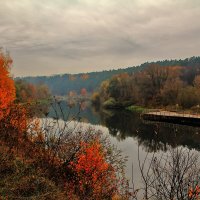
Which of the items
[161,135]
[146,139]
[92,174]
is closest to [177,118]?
[161,135]

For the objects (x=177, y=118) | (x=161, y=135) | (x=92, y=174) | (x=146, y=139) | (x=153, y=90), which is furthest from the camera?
(x=153, y=90)

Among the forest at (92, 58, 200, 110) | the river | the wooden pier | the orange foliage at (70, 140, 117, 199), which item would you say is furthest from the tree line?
the orange foliage at (70, 140, 117, 199)

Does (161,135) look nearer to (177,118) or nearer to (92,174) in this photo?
(177,118)

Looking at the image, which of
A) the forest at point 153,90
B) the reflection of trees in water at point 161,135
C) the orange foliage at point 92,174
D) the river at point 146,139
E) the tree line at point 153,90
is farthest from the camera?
the tree line at point 153,90

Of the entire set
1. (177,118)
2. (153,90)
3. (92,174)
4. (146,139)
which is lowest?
(146,139)

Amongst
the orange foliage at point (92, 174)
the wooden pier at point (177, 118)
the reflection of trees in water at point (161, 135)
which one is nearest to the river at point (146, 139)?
the reflection of trees in water at point (161, 135)

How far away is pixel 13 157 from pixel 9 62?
212 feet

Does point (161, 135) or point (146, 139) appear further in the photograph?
point (161, 135)

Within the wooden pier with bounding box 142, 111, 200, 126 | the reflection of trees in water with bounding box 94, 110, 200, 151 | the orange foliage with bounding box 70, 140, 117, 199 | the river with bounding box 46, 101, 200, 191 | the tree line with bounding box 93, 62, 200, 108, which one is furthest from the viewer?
the tree line with bounding box 93, 62, 200, 108

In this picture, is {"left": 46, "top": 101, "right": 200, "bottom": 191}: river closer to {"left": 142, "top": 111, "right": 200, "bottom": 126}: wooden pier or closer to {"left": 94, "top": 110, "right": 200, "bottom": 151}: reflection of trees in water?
{"left": 94, "top": 110, "right": 200, "bottom": 151}: reflection of trees in water

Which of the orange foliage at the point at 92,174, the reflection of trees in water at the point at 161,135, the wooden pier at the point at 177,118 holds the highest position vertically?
the orange foliage at the point at 92,174

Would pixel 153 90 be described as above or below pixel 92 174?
above

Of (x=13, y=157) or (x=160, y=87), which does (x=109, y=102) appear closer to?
(x=160, y=87)

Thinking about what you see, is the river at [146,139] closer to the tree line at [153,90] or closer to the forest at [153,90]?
the forest at [153,90]
